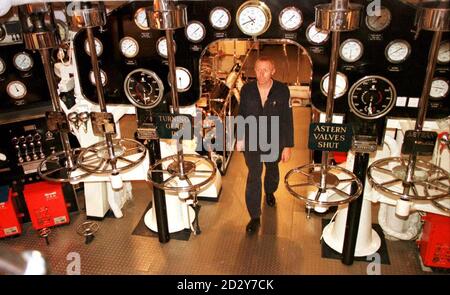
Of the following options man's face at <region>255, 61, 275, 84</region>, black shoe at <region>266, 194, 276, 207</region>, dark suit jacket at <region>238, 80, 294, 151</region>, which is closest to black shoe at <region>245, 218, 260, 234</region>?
black shoe at <region>266, 194, 276, 207</region>

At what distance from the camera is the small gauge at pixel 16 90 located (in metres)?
3.17

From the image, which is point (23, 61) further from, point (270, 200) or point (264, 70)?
point (270, 200)

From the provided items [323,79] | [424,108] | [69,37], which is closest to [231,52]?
[69,37]

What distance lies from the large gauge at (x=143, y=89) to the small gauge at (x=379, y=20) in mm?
1166

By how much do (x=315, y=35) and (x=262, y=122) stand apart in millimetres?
1129

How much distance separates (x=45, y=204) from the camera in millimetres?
3607

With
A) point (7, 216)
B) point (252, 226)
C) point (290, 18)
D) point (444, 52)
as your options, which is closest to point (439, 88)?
point (444, 52)

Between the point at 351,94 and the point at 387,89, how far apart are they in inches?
7.2

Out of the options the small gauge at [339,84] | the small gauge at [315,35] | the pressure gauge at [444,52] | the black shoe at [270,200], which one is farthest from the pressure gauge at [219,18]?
the black shoe at [270,200]

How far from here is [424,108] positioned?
55.3 inches

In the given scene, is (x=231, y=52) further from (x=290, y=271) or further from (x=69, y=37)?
(x=290, y=271)

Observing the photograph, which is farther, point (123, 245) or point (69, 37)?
point (123, 245)

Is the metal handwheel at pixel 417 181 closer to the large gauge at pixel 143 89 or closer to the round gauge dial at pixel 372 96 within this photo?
the round gauge dial at pixel 372 96

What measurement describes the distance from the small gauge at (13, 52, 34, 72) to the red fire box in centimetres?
101
